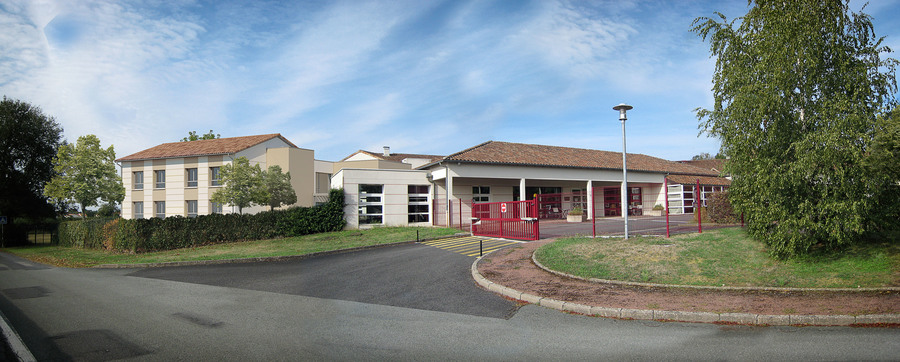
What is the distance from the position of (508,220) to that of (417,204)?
9689mm

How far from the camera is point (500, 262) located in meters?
10.5

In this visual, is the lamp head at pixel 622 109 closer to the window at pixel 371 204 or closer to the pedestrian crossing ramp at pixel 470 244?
the pedestrian crossing ramp at pixel 470 244

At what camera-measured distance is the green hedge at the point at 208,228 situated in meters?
19.3

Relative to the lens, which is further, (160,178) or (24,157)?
(24,157)

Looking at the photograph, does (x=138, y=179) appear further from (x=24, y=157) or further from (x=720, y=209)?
(x=720, y=209)

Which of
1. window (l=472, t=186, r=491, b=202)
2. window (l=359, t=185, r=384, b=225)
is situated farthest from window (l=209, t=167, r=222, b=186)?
window (l=472, t=186, r=491, b=202)

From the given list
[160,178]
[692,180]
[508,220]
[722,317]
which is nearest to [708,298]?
[722,317]

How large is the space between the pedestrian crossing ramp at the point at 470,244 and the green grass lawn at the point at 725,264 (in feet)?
9.68

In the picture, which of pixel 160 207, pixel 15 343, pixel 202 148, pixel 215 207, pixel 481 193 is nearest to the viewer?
pixel 15 343

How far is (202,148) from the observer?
33.1 m

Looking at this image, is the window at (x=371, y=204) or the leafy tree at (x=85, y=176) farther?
the leafy tree at (x=85, y=176)

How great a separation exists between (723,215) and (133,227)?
25697mm

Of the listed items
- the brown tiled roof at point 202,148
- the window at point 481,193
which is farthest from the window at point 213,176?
the window at point 481,193

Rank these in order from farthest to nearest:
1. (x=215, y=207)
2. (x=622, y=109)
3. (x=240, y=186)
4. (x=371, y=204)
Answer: (x=215, y=207) < (x=371, y=204) < (x=240, y=186) < (x=622, y=109)
